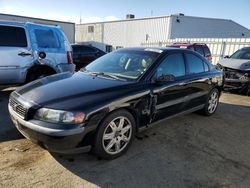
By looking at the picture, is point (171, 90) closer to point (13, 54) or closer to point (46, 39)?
point (46, 39)

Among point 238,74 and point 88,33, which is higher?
point 88,33

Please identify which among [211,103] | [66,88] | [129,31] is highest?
[129,31]

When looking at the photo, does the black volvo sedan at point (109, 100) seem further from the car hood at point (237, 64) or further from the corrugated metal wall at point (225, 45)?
the corrugated metal wall at point (225, 45)

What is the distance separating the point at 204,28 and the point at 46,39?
21.5 m

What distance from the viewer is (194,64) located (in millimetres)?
5145

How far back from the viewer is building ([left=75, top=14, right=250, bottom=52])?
73.3ft

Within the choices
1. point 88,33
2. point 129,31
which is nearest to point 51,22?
point 129,31

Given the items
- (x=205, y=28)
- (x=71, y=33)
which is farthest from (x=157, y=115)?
(x=205, y=28)

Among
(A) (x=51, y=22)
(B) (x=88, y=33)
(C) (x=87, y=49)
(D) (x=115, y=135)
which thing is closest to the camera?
(D) (x=115, y=135)

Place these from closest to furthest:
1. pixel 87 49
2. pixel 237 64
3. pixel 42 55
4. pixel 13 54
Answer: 1. pixel 13 54
2. pixel 42 55
3. pixel 237 64
4. pixel 87 49

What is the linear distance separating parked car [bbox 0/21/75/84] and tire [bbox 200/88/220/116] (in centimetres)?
391

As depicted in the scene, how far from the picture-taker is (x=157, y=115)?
163 inches

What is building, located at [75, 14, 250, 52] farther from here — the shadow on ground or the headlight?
the headlight

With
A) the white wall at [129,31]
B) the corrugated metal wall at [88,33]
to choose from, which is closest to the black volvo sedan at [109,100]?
the white wall at [129,31]
